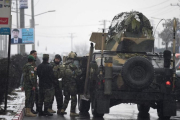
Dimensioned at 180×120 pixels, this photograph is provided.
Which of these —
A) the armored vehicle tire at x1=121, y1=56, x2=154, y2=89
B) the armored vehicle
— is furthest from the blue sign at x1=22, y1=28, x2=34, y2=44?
the armored vehicle tire at x1=121, y1=56, x2=154, y2=89

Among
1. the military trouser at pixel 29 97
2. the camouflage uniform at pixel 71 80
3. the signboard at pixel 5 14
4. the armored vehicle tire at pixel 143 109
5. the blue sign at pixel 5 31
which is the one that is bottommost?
the armored vehicle tire at pixel 143 109

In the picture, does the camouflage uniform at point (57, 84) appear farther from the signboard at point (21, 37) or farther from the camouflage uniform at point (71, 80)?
the signboard at point (21, 37)

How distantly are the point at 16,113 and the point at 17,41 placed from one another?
79.6 ft

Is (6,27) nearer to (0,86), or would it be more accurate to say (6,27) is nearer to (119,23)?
(0,86)

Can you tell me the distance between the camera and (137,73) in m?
12.2

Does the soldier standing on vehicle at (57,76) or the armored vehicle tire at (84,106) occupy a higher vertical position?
the soldier standing on vehicle at (57,76)

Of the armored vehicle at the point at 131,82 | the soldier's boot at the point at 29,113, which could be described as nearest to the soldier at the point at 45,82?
the soldier's boot at the point at 29,113

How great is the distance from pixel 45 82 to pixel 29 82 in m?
0.45

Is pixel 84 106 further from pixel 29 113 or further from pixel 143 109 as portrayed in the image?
pixel 29 113

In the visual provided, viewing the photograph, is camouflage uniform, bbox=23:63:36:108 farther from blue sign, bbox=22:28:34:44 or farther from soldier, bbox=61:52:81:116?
blue sign, bbox=22:28:34:44

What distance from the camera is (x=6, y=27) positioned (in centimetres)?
1325

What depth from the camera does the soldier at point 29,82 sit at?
13.1 metres

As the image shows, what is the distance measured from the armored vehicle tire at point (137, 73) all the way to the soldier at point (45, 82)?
7.72 feet

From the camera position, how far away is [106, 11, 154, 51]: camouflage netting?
47.6 feet
